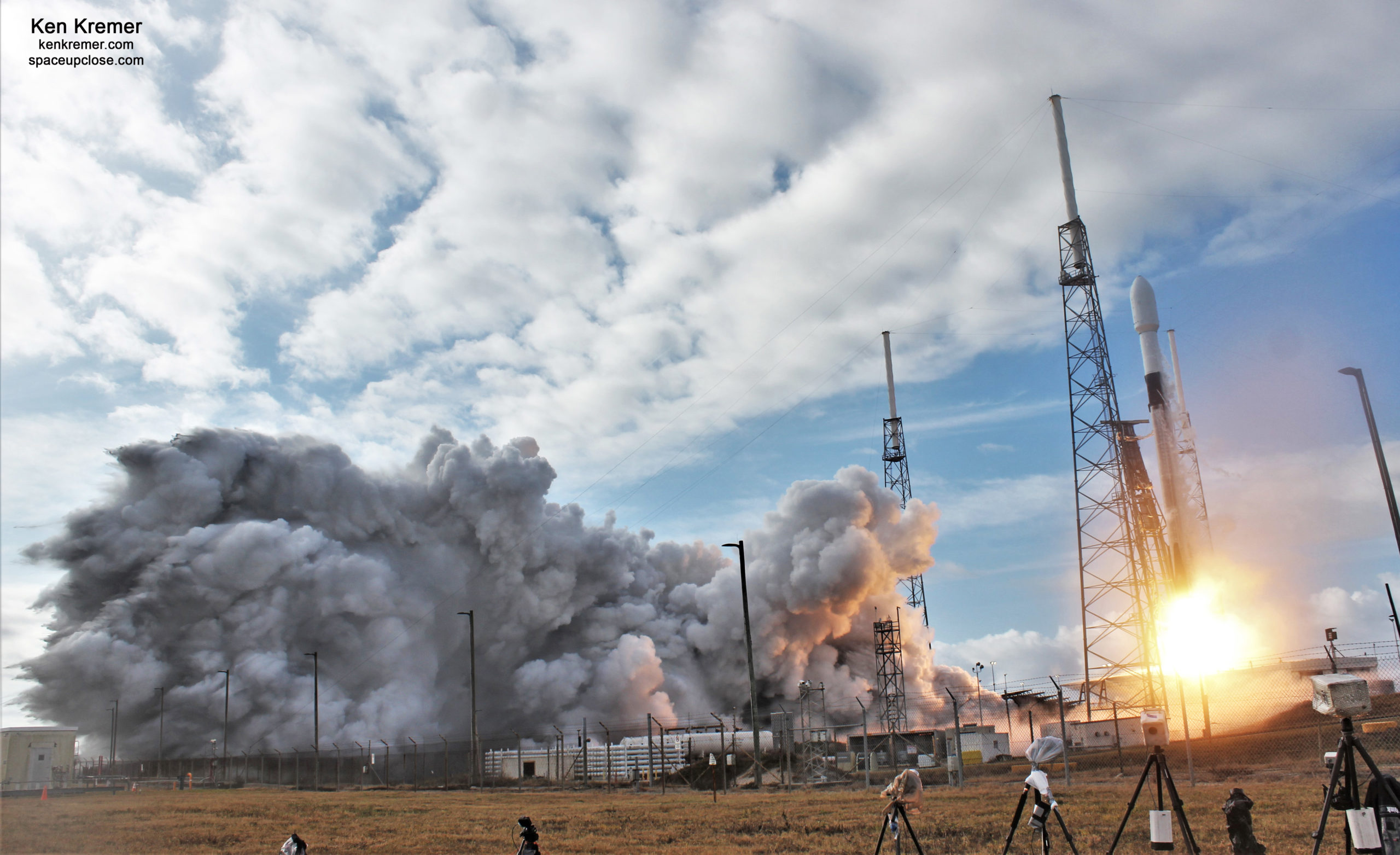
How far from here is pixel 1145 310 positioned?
168 feet

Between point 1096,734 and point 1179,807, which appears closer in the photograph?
point 1179,807

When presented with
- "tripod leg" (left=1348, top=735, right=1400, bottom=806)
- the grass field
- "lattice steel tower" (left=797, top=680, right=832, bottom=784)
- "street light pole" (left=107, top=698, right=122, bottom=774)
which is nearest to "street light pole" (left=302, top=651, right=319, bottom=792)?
"street light pole" (left=107, top=698, right=122, bottom=774)

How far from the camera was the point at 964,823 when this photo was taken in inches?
765

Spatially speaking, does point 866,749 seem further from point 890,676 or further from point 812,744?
point 890,676

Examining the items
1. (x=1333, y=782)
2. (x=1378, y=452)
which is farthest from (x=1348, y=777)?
(x=1378, y=452)

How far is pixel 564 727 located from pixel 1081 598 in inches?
1486

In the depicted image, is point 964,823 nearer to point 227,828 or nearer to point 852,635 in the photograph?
point 227,828

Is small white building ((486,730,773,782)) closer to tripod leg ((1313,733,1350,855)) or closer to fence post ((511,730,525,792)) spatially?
fence post ((511,730,525,792))

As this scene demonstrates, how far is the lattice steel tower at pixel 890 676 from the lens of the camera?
194 ft

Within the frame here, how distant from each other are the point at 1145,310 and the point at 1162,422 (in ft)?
20.6

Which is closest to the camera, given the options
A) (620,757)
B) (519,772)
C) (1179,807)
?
(1179,807)

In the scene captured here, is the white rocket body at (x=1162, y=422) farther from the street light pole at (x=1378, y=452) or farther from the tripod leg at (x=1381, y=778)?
the tripod leg at (x=1381, y=778)

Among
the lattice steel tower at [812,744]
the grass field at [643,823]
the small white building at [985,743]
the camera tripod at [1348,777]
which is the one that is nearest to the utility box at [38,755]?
the grass field at [643,823]

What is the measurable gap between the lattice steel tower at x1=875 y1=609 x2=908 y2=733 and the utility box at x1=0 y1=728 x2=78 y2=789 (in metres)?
49.8
